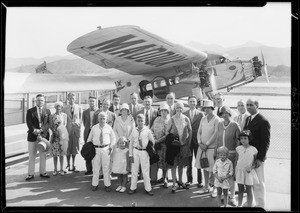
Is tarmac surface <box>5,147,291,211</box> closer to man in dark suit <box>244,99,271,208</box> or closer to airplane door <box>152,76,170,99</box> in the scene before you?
man in dark suit <box>244,99,271,208</box>

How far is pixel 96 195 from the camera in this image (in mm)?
3775

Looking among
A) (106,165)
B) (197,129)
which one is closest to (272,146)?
(197,129)

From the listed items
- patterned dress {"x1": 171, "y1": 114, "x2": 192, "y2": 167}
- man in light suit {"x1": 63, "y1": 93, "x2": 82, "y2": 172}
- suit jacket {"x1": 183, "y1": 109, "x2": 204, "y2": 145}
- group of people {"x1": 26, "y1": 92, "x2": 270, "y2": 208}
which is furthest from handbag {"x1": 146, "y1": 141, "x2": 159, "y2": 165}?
man in light suit {"x1": 63, "y1": 93, "x2": 82, "y2": 172}

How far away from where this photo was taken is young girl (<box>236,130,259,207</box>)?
10.7 ft

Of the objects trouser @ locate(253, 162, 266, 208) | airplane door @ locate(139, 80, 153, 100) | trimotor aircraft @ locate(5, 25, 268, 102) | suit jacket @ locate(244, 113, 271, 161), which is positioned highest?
trimotor aircraft @ locate(5, 25, 268, 102)

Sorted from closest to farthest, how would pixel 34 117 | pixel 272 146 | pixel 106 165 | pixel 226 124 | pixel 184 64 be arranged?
pixel 226 124, pixel 106 165, pixel 34 117, pixel 272 146, pixel 184 64

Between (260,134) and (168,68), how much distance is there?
711 centimetres

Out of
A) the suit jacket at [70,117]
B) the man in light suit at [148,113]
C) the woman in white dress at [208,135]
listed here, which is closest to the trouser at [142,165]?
the man in light suit at [148,113]

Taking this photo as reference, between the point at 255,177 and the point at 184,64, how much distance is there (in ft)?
22.9

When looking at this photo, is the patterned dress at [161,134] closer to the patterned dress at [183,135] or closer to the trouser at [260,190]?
the patterned dress at [183,135]

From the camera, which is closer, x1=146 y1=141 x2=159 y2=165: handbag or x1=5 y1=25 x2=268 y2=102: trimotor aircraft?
x1=146 y1=141 x2=159 y2=165: handbag

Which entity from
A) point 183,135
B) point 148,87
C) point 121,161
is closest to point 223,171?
point 183,135
